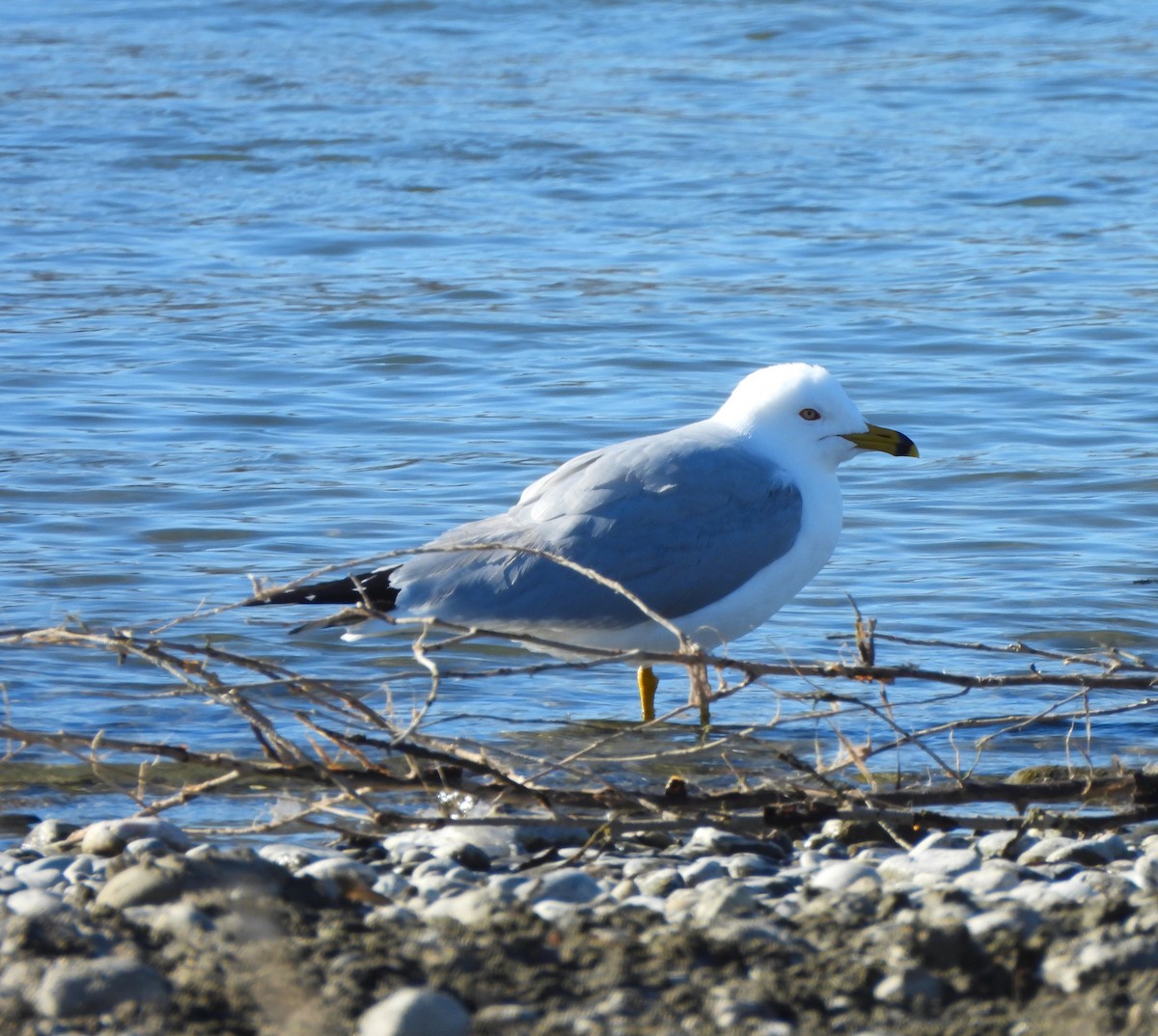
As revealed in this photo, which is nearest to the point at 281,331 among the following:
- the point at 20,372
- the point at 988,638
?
the point at 20,372

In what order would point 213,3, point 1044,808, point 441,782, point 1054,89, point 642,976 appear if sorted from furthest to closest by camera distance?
point 213,3 → point 1054,89 → point 1044,808 → point 441,782 → point 642,976

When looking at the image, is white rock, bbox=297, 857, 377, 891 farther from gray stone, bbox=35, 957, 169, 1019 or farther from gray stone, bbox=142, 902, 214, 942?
gray stone, bbox=35, 957, 169, 1019

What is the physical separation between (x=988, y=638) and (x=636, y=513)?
1540mm

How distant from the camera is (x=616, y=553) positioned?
5605 mm

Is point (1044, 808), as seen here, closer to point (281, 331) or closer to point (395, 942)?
point (395, 942)

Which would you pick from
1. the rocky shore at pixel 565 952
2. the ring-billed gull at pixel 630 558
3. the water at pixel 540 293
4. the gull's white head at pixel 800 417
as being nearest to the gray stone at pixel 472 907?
the rocky shore at pixel 565 952

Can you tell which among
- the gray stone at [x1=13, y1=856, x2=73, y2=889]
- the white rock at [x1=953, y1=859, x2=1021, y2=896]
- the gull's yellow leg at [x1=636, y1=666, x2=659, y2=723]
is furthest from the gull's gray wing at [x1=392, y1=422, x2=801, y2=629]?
the white rock at [x1=953, y1=859, x2=1021, y2=896]

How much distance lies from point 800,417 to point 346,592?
1479mm

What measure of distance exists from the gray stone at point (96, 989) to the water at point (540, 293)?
4.06ft

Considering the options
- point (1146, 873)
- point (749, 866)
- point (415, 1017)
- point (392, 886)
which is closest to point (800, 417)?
point (749, 866)

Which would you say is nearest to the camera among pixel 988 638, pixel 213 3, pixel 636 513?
pixel 636 513

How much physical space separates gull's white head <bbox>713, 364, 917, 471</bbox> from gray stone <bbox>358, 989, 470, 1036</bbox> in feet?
10.5

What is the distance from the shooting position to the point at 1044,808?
488 cm

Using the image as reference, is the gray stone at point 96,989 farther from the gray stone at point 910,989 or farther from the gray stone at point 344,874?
the gray stone at point 910,989
